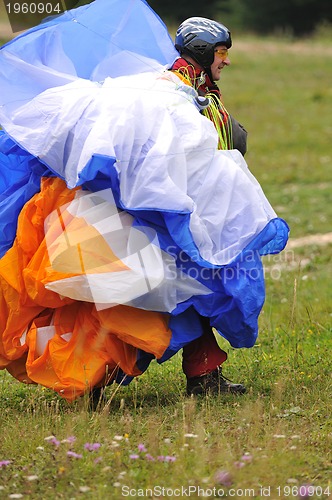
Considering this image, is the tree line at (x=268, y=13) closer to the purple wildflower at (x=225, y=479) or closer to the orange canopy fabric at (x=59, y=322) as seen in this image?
Answer: the orange canopy fabric at (x=59, y=322)

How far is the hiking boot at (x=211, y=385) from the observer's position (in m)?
5.28

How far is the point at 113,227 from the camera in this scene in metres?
4.74

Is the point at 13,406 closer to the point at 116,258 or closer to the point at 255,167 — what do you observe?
the point at 116,258

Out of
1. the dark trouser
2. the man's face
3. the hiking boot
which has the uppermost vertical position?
the man's face

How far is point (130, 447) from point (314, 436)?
0.89 metres

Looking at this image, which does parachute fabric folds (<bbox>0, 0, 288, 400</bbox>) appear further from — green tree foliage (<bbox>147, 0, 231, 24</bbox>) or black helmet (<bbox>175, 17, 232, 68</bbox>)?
green tree foliage (<bbox>147, 0, 231, 24</bbox>)

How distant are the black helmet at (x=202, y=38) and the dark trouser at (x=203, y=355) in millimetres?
1541

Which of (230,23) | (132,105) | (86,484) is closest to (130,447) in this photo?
(86,484)

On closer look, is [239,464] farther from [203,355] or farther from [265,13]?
[265,13]

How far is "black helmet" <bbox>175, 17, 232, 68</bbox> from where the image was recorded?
5.19 m

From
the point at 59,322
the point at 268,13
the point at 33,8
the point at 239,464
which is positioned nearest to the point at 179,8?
the point at 268,13

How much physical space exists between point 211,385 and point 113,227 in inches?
46.2

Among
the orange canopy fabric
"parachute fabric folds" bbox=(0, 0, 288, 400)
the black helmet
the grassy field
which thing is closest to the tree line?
the grassy field

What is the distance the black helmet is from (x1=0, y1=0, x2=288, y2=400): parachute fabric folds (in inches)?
10.4
